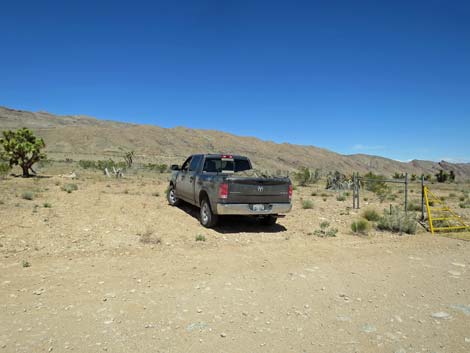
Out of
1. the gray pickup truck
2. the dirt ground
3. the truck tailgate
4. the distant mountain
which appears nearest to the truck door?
the gray pickup truck

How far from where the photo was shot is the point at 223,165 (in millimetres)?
10820

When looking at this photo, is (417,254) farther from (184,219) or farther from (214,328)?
(184,219)

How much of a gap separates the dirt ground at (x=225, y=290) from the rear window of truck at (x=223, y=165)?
2.23 metres

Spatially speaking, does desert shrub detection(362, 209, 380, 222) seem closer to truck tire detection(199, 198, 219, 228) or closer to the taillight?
truck tire detection(199, 198, 219, 228)

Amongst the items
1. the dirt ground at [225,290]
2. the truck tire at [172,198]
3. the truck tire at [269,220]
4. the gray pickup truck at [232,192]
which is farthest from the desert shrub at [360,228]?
the truck tire at [172,198]

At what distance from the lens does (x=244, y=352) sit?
3.44 m

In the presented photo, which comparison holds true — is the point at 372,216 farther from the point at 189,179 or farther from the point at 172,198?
the point at 172,198

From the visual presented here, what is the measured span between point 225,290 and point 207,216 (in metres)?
4.41

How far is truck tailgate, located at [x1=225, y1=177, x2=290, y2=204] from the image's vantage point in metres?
8.58

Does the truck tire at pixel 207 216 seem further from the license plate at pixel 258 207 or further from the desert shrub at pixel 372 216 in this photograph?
the desert shrub at pixel 372 216

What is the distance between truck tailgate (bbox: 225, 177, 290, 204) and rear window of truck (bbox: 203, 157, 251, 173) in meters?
1.97

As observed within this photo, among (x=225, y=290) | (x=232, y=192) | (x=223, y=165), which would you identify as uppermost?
(x=223, y=165)

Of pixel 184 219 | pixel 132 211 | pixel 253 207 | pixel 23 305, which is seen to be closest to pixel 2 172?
pixel 132 211

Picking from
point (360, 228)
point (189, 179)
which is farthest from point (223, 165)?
point (360, 228)
